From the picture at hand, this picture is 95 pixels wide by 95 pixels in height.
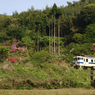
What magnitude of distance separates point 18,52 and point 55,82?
25.6 meters

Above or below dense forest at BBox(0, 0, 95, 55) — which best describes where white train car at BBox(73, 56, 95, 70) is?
below

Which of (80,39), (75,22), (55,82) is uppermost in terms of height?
(75,22)

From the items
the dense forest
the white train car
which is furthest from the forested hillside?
the white train car

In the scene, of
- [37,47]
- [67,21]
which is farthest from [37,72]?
[67,21]

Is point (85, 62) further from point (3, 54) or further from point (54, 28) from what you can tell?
point (54, 28)

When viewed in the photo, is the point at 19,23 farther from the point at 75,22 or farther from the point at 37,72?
the point at 37,72

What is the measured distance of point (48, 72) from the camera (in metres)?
15.2

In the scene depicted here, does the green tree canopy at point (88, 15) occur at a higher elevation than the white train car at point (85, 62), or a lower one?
higher

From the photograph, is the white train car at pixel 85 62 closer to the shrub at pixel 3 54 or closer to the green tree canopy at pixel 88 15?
the shrub at pixel 3 54

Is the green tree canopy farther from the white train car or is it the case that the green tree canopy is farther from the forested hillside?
the white train car

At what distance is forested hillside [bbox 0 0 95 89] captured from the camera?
12.8m

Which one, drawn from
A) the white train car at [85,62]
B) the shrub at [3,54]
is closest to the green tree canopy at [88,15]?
the white train car at [85,62]

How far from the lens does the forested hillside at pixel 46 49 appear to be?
504 inches

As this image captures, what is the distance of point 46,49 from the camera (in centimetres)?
4038
